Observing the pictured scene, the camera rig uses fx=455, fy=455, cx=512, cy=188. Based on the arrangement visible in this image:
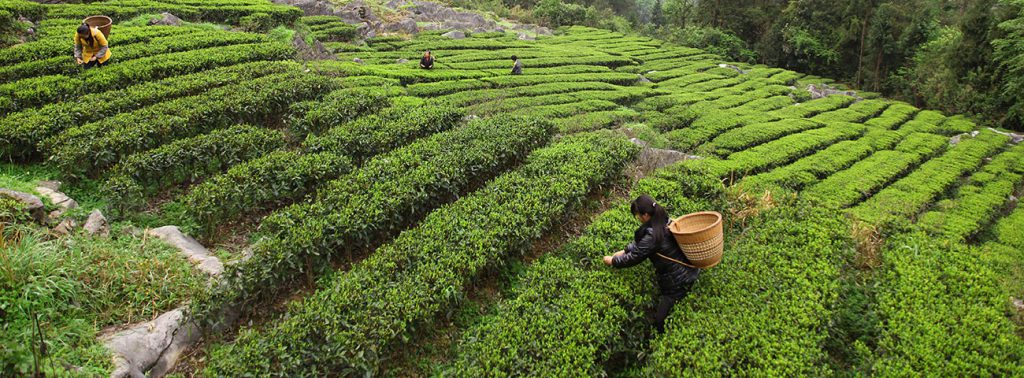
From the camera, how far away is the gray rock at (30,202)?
645 centimetres

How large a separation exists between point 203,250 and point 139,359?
2.40 metres

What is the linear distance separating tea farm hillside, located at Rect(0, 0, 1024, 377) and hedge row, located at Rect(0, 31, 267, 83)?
102mm

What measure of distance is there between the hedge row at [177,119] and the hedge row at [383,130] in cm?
233

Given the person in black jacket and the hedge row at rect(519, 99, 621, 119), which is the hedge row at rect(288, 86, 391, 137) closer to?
the hedge row at rect(519, 99, 621, 119)

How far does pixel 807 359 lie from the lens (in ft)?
15.4

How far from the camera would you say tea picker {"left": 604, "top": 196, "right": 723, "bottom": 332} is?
5.10 meters

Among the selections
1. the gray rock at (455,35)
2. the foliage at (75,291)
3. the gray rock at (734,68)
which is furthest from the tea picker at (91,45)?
the gray rock at (734,68)

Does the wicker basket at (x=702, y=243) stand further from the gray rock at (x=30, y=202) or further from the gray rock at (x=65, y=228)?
the gray rock at (x=30, y=202)

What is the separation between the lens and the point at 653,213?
5.11 m

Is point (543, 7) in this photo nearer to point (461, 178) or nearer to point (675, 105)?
point (675, 105)

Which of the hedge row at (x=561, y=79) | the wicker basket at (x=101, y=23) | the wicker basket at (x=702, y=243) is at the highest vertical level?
the wicker basket at (x=101, y=23)

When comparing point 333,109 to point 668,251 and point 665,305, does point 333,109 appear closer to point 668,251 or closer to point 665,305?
point 668,251

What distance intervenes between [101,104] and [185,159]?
352 cm

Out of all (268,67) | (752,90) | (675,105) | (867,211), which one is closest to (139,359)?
(268,67)
